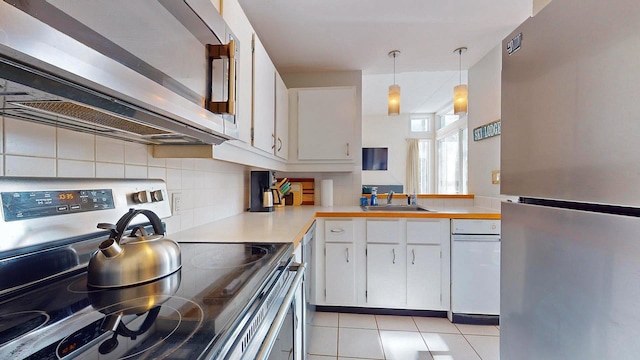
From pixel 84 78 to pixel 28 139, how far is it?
48 centimetres

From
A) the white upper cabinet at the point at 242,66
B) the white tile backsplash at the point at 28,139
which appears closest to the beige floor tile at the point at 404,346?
the white upper cabinet at the point at 242,66

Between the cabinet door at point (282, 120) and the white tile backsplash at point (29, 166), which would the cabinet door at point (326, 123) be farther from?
the white tile backsplash at point (29, 166)

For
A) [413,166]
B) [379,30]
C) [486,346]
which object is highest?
[379,30]

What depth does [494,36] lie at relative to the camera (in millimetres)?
2146

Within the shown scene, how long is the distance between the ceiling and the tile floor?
220 cm

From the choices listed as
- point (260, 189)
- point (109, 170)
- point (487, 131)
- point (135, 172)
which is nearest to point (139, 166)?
point (135, 172)

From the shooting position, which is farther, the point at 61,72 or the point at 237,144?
the point at 237,144

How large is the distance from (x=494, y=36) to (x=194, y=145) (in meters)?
2.41

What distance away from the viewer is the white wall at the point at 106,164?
0.68m

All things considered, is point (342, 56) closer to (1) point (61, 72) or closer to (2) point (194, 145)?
(2) point (194, 145)

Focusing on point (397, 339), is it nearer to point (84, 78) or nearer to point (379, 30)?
point (84, 78)

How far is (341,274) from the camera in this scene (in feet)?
7.20

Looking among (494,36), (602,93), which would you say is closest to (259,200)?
(602,93)

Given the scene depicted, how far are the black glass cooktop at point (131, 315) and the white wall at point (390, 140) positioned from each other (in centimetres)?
549
